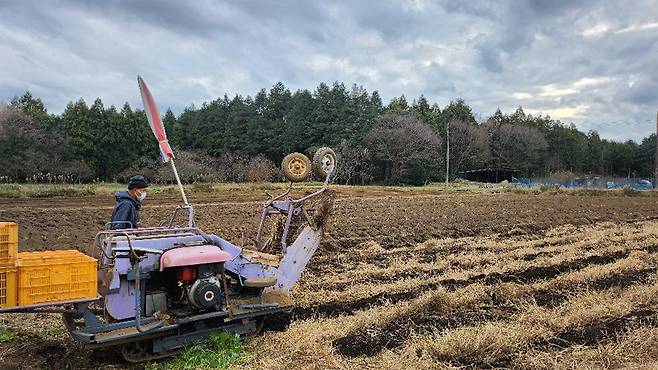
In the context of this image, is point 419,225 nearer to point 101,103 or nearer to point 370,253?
point 370,253

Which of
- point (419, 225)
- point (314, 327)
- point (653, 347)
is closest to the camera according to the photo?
point (653, 347)

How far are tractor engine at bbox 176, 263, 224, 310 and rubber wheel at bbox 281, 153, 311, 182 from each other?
171cm

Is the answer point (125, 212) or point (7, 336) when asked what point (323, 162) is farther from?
point (7, 336)

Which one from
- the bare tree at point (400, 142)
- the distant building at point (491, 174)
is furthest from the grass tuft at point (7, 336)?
the distant building at point (491, 174)

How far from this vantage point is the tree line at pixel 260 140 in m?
44.7

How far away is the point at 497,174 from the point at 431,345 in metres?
70.3

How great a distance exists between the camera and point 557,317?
6215 millimetres

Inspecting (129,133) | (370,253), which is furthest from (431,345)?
(129,133)

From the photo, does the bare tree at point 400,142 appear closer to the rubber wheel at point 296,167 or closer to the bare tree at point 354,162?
the bare tree at point 354,162

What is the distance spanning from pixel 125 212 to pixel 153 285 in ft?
3.74

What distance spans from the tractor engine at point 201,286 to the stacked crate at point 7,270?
56.5 inches

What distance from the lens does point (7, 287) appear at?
14.1 feet

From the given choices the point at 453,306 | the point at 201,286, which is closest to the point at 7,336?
the point at 201,286

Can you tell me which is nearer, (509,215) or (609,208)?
(509,215)
